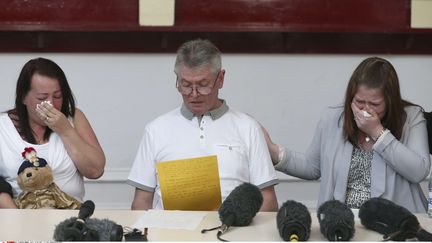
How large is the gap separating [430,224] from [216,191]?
2.81 ft

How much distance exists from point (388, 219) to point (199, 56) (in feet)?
3.72

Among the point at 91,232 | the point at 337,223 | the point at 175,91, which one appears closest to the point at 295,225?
the point at 337,223

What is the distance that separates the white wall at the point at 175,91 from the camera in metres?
4.78

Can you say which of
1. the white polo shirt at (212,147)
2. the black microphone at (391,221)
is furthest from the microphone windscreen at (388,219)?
the white polo shirt at (212,147)

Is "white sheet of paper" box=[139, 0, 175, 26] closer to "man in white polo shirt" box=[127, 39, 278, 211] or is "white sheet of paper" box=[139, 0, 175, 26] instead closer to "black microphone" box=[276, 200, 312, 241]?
"man in white polo shirt" box=[127, 39, 278, 211]

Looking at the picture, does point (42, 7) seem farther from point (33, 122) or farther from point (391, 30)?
point (391, 30)

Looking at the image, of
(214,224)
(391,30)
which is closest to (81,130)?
(214,224)

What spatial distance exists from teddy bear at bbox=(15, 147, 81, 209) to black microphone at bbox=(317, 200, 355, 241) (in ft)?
3.92

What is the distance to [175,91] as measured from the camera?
15.8 feet

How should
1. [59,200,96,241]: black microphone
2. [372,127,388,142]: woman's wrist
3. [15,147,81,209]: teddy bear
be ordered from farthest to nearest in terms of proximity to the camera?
[372,127,388,142]: woman's wrist < [15,147,81,209]: teddy bear < [59,200,96,241]: black microphone

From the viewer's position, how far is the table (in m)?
2.55

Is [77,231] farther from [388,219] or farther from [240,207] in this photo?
[388,219]

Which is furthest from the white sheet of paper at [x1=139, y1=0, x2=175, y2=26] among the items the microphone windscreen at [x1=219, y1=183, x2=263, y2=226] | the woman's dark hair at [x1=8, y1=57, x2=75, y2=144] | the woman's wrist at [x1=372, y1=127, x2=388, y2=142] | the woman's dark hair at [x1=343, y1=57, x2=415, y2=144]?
the microphone windscreen at [x1=219, y1=183, x2=263, y2=226]

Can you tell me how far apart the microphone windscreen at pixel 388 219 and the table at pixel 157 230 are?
36 millimetres
